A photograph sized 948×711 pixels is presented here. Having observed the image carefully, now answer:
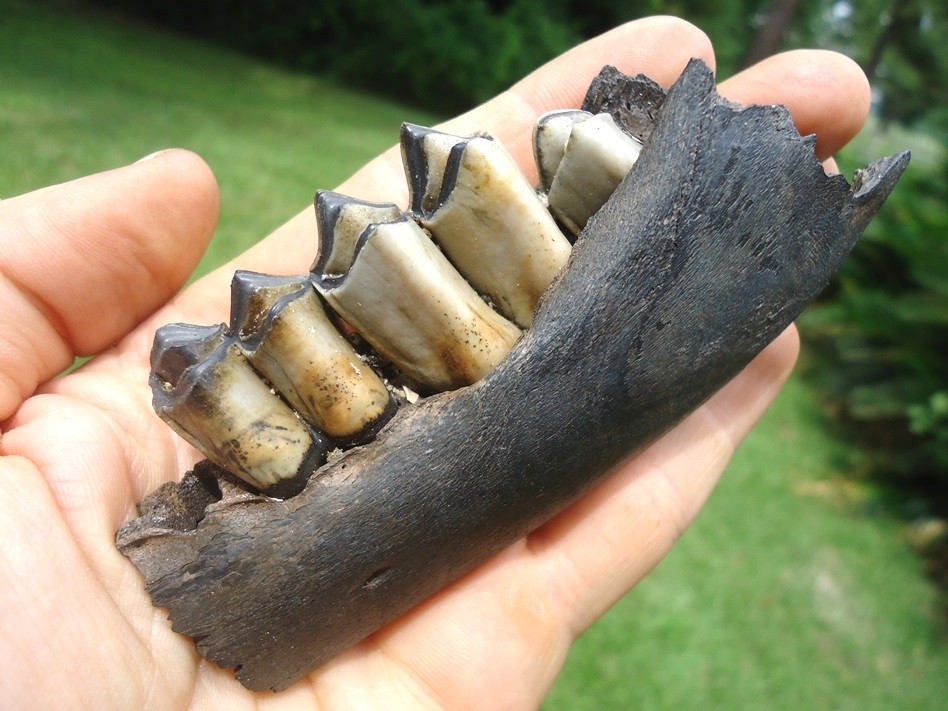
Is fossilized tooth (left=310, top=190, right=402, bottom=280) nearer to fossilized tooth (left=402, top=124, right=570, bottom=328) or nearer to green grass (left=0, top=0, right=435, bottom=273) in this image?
fossilized tooth (left=402, top=124, right=570, bottom=328)

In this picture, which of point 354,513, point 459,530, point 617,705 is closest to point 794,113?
point 459,530

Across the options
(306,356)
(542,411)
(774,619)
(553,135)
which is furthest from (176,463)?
(774,619)

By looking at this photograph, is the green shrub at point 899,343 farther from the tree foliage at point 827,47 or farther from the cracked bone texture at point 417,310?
the cracked bone texture at point 417,310

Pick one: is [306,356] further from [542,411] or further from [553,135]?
[553,135]

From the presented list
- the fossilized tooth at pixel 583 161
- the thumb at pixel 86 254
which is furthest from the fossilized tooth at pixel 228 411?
the fossilized tooth at pixel 583 161

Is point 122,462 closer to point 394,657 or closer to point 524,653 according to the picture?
point 394,657

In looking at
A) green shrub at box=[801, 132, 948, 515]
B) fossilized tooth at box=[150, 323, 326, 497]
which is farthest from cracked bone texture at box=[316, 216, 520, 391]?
green shrub at box=[801, 132, 948, 515]
